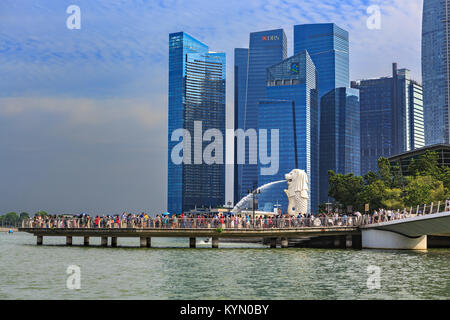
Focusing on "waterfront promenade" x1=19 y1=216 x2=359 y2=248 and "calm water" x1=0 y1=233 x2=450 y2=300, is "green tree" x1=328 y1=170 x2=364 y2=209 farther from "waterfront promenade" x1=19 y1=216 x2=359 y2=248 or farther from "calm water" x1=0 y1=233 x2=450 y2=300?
"calm water" x1=0 y1=233 x2=450 y2=300

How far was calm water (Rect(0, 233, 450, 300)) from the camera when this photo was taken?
1058 inches

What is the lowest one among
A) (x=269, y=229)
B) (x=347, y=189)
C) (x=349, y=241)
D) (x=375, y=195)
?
(x=349, y=241)

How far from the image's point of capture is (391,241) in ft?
198

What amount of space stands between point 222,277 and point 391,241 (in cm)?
3186

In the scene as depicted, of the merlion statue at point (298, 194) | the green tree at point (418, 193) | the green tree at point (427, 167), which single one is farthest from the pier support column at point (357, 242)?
the green tree at point (427, 167)

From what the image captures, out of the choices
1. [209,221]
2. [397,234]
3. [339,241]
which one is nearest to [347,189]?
[339,241]

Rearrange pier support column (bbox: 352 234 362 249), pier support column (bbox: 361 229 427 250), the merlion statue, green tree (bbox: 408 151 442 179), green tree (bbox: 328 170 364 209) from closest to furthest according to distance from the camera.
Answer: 1. pier support column (bbox: 361 229 427 250)
2. pier support column (bbox: 352 234 362 249)
3. the merlion statue
4. green tree (bbox: 408 151 442 179)
5. green tree (bbox: 328 170 364 209)

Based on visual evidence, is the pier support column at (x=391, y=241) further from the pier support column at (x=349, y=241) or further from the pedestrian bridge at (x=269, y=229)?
the pier support column at (x=349, y=241)

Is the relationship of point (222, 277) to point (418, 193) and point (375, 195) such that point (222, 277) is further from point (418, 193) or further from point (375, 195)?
A: point (375, 195)

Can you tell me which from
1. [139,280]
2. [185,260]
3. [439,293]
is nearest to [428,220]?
[185,260]

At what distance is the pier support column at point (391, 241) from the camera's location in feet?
198

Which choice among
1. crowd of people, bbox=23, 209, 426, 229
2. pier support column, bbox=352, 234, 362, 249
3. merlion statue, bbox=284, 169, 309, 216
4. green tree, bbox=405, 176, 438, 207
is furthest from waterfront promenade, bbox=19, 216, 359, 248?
green tree, bbox=405, 176, 438, 207

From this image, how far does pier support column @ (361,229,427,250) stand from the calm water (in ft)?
44.0
